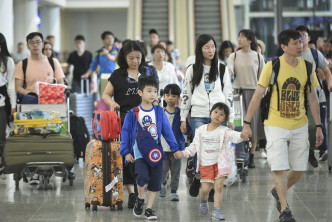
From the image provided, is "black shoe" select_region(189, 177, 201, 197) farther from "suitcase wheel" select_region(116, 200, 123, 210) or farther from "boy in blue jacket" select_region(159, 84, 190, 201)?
"suitcase wheel" select_region(116, 200, 123, 210)

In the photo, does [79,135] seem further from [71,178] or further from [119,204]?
[119,204]

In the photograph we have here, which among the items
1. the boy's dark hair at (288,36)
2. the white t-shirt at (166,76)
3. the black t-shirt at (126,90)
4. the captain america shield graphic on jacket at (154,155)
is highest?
the boy's dark hair at (288,36)

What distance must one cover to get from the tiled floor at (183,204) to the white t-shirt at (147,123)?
63cm

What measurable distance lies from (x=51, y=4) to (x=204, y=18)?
45.1ft

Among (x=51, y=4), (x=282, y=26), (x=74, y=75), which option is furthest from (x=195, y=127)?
(x=51, y=4)

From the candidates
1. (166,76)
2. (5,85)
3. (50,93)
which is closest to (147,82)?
(50,93)

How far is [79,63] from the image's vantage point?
1548 centimetres

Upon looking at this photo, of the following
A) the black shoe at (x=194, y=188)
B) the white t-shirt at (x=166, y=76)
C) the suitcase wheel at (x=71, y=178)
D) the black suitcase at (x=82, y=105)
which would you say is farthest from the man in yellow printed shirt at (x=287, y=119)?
the black suitcase at (x=82, y=105)

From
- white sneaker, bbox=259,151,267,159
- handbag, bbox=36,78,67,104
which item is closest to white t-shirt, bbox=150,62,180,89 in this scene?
handbag, bbox=36,78,67,104

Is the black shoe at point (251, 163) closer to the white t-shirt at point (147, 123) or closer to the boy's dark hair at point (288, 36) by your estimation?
the white t-shirt at point (147, 123)

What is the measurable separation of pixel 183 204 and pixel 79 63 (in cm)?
889

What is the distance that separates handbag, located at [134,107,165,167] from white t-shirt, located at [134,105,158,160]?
39 mm

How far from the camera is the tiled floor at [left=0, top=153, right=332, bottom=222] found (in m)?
6.42

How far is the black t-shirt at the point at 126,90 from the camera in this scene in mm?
7023
